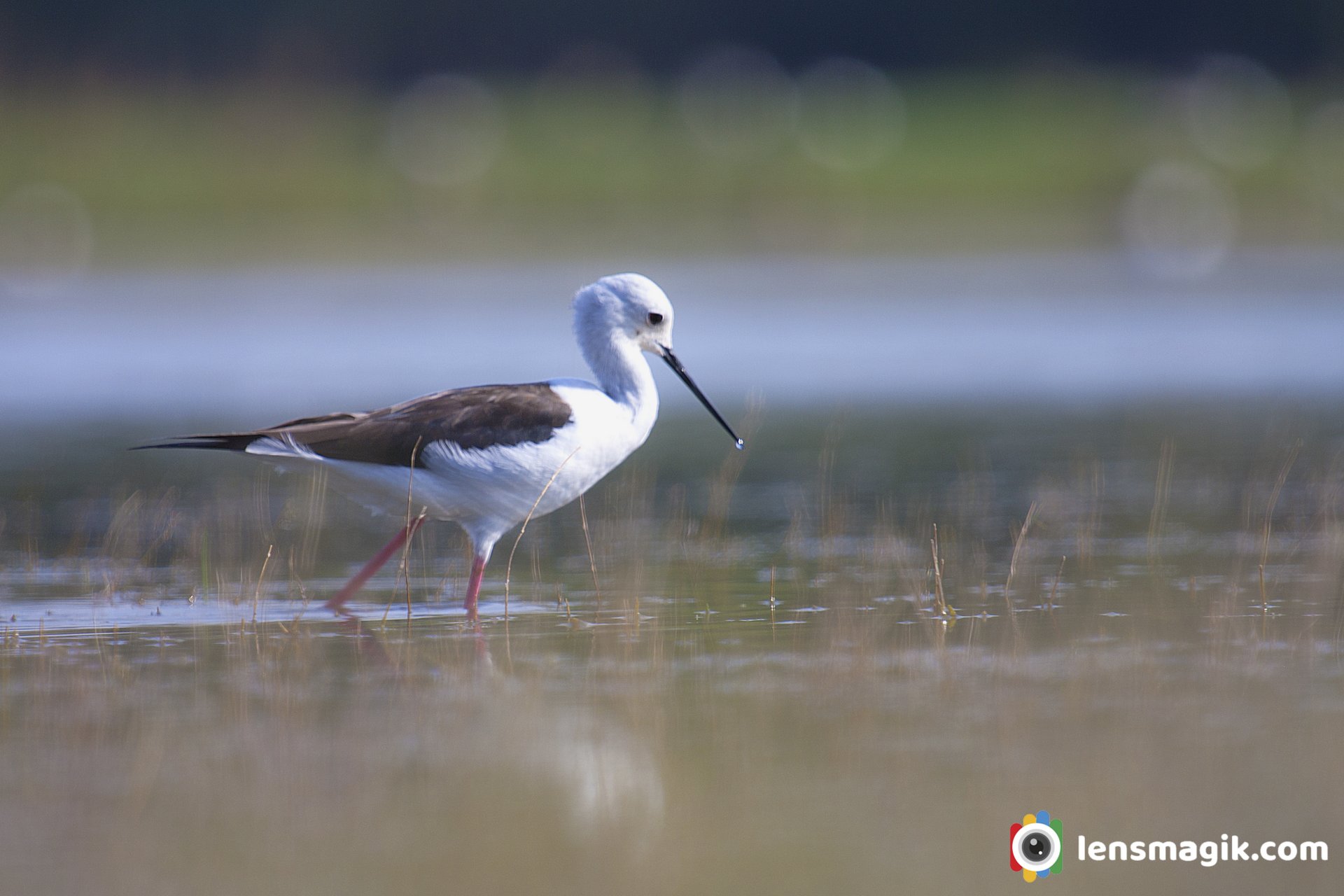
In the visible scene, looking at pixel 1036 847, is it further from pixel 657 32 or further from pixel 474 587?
pixel 657 32

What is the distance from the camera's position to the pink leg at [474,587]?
6488 mm

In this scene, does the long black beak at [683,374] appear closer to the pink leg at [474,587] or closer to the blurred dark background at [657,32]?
the pink leg at [474,587]

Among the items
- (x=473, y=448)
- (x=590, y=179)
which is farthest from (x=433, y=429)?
(x=590, y=179)

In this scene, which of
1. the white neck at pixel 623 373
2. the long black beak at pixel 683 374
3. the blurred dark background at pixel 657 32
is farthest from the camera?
the blurred dark background at pixel 657 32

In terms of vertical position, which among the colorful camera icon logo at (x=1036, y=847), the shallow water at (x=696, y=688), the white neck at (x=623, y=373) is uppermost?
the white neck at (x=623, y=373)

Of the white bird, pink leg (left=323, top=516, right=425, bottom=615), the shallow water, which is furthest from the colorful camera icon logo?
pink leg (left=323, top=516, right=425, bottom=615)

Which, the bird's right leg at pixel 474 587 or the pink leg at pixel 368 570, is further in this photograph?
the pink leg at pixel 368 570

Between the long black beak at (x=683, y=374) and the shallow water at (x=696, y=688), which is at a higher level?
the long black beak at (x=683, y=374)

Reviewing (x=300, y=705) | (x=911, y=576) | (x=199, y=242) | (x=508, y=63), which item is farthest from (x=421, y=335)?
(x=508, y=63)

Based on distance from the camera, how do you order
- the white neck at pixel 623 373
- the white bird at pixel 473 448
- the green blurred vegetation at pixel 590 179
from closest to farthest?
the white bird at pixel 473 448
the white neck at pixel 623 373
the green blurred vegetation at pixel 590 179

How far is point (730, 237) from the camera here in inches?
990

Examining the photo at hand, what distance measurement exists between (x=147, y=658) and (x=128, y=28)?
3606 centimetres

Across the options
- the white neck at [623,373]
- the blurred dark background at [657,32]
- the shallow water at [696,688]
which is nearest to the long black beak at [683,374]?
the white neck at [623,373]

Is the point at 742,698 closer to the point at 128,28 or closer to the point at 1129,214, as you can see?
the point at 1129,214
